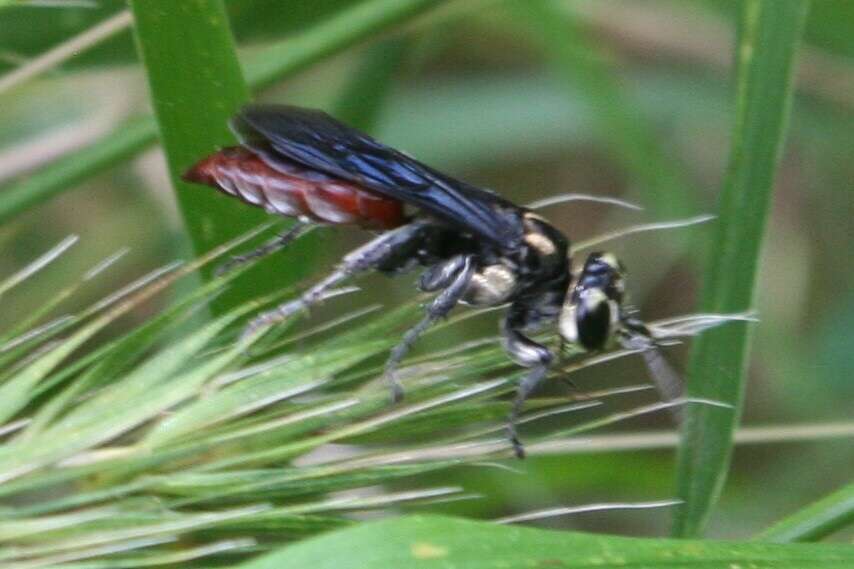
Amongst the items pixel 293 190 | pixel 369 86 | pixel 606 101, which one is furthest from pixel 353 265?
pixel 606 101

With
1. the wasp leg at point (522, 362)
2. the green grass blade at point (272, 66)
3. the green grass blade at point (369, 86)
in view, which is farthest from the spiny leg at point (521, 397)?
the green grass blade at point (369, 86)

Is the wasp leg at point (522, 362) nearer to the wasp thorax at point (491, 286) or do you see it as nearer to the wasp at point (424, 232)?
the wasp at point (424, 232)

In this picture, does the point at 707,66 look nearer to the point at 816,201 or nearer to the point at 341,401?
the point at 816,201

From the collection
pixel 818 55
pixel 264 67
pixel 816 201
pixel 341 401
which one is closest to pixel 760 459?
pixel 816 201

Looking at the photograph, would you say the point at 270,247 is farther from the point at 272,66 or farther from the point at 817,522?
the point at 817,522

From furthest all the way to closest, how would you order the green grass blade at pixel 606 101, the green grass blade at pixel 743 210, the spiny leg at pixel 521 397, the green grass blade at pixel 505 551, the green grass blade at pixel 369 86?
1. the green grass blade at pixel 606 101
2. the green grass blade at pixel 369 86
3. the green grass blade at pixel 743 210
4. the spiny leg at pixel 521 397
5. the green grass blade at pixel 505 551

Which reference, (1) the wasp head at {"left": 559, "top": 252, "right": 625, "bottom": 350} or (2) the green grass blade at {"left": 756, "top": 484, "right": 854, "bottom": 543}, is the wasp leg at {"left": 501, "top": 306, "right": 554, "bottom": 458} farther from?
(2) the green grass blade at {"left": 756, "top": 484, "right": 854, "bottom": 543}
